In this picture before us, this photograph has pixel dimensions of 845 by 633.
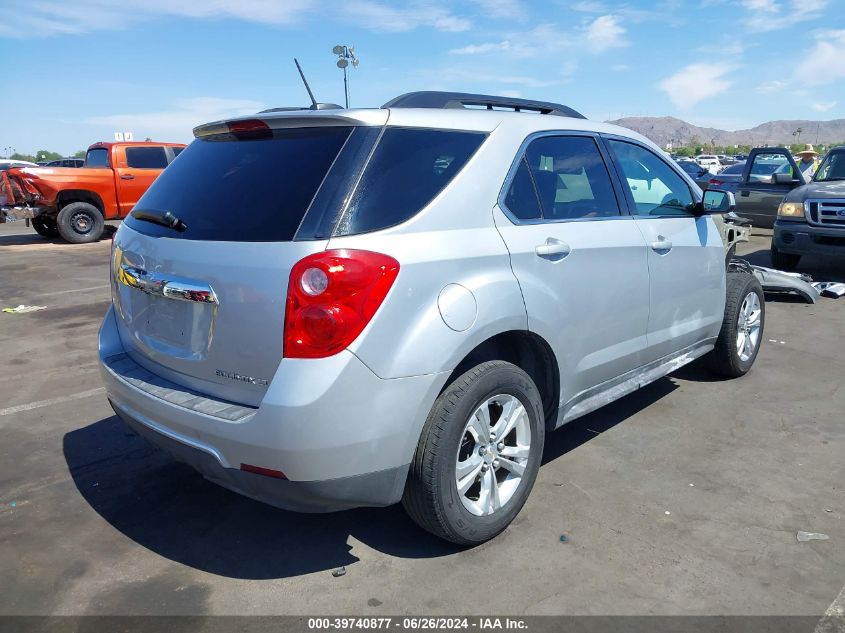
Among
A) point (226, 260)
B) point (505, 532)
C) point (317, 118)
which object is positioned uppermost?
point (317, 118)

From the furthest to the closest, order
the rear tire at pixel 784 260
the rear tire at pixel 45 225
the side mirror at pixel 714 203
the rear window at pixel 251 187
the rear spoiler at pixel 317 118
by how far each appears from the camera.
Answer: the rear tire at pixel 45 225, the rear tire at pixel 784 260, the side mirror at pixel 714 203, the rear spoiler at pixel 317 118, the rear window at pixel 251 187

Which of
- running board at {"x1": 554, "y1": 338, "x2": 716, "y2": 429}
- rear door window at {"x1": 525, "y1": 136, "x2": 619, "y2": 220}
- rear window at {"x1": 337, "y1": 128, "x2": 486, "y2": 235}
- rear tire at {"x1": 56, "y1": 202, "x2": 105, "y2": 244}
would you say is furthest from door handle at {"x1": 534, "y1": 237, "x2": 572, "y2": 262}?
rear tire at {"x1": 56, "y1": 202, "x2": 105, "y2": 244}

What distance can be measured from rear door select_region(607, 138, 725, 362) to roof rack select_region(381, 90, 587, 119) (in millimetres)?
376

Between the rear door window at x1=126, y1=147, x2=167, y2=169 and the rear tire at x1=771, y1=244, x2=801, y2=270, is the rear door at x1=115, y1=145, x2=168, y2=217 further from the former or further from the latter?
the rear tire at x1=771, y1=244, x2=801, y2=270

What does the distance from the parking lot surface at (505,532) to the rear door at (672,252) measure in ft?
1.98

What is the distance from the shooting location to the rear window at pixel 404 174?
2.51 metres

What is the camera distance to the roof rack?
3.08 m

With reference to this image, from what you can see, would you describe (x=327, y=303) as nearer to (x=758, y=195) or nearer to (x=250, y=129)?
(x=250, y=129)

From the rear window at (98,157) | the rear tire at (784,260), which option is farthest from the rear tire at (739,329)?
the rear window at (98,157)

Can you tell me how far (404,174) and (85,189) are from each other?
43.9 feet

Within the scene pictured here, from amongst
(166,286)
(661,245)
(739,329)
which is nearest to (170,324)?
Result: (166,286)

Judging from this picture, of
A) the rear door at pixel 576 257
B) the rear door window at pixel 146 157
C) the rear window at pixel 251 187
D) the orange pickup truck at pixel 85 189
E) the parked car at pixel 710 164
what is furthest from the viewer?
the parked car at pixel 710 164

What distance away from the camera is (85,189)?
549 inches

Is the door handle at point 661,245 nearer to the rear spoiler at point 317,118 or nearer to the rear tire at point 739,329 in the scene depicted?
the rear tire at point 739,329
